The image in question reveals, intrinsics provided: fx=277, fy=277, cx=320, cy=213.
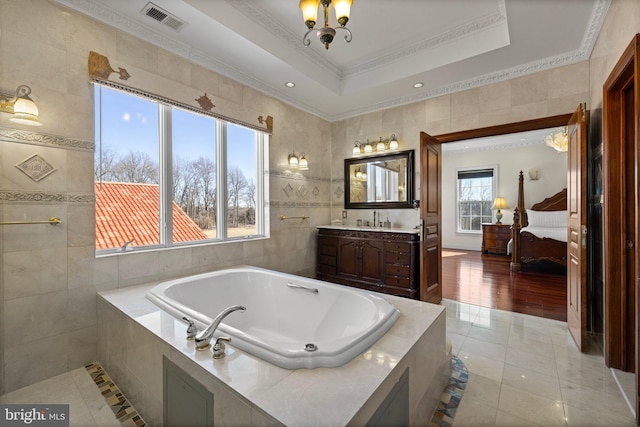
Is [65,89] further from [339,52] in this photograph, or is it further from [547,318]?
[547,318]

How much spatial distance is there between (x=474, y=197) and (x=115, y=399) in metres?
7.82

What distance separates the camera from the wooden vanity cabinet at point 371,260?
3.29 metres

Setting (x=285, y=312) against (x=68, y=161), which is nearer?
(x=68, y=161)

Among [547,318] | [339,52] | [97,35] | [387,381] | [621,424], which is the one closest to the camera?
[387,381]

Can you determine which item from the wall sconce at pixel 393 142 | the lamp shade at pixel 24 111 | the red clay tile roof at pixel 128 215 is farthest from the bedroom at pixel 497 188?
the lamp shade at pixel 24 111

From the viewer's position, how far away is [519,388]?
1.80m

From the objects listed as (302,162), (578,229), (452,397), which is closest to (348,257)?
(302,162)

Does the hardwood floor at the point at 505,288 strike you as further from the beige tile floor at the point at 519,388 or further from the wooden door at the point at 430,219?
the beige tile floor at the point at 519,388

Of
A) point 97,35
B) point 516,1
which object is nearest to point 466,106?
point 516,1

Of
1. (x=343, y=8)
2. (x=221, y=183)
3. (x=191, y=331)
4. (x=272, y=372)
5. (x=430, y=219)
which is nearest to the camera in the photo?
(x=272, y=372)

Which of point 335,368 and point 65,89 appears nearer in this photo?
point 335,368

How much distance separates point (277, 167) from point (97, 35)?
2052 millimetres

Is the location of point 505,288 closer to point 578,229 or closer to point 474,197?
point 578,229

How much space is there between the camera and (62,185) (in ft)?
6.54
